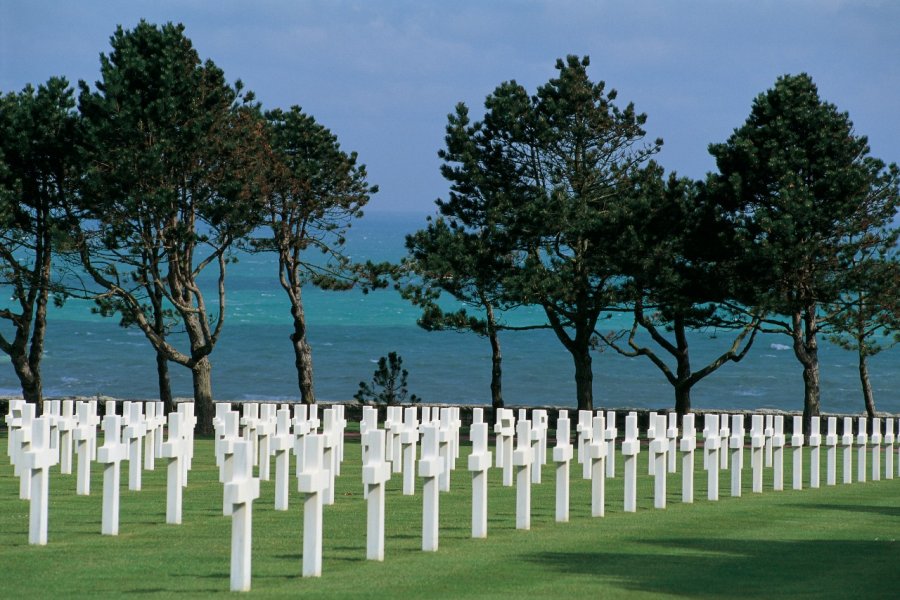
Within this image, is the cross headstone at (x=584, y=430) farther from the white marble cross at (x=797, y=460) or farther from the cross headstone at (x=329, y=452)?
the cross headstone at (x=329, y=452)

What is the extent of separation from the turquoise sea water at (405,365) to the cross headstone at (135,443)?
7552 cm

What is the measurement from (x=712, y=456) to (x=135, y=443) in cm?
621

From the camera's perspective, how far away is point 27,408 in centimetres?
1488

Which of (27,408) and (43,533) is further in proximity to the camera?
(27,408)

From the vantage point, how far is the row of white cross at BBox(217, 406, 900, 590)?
8336 mm

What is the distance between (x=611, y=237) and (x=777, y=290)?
13.4 feet

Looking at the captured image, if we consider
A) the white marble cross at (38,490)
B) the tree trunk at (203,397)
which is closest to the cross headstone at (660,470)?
the white marble cross at (38,490)

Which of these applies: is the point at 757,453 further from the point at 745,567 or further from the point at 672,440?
the point at 745,567

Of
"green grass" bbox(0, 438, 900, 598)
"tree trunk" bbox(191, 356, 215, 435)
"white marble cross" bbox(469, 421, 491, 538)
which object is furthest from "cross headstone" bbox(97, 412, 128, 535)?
"tree trunk" bbox(191, 356, 215, 435)

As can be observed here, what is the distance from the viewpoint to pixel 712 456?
15.1m

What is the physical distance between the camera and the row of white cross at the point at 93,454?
9.84 meters

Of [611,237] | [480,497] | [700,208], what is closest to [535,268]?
[611,237]

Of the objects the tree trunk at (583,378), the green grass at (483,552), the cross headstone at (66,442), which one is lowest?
the green grass at (483,552)

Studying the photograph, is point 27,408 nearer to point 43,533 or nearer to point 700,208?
point 43,533
